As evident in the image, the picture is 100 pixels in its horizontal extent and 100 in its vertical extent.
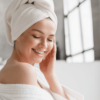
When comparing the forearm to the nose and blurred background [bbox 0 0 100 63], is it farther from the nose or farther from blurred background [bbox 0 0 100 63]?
blurred background [bbox 0 0 100 63]

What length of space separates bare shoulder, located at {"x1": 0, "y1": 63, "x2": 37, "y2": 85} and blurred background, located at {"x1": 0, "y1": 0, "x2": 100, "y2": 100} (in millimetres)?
994

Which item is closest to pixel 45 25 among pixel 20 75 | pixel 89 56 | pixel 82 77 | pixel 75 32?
pixel 20 75

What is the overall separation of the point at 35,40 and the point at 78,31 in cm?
268

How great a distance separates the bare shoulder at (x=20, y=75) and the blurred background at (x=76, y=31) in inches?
82.3

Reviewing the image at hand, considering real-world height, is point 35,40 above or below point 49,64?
above

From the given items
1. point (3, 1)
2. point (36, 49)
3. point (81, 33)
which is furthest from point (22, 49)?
point (3, 1)

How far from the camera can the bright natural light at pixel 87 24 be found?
112 inches

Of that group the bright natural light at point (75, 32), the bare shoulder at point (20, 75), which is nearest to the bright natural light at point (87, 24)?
the bright natural light at point (75, 32)

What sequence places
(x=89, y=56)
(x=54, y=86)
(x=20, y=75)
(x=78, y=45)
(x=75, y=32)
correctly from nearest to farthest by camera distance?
(x=20, y=75)
(x=54, y=86)
(x=89, y=56)
(x=78, y=45)
(x=75, y=32)

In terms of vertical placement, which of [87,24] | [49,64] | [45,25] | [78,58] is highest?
[45,25]

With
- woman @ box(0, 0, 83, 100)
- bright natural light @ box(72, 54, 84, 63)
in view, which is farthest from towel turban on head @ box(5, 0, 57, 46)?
bright natural light @ box(72, 54, 84, 63)

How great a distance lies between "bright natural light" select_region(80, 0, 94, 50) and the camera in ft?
9.30

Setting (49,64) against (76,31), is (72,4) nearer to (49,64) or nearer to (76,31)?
(76,31)

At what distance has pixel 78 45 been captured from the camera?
10.6 feet
